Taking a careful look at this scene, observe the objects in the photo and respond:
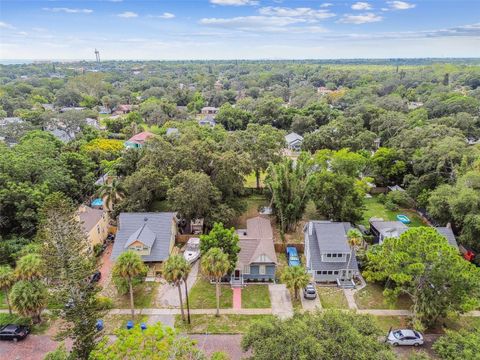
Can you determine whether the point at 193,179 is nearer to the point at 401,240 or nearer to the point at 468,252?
the point at 401,240

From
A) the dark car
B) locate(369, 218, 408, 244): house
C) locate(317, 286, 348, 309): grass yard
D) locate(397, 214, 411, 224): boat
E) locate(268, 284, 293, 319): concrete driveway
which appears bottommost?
locate(317, 286, 348, 309): grass yard

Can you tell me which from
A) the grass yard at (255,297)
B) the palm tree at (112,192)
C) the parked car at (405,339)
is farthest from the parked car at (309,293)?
the palm tree at (112,192)

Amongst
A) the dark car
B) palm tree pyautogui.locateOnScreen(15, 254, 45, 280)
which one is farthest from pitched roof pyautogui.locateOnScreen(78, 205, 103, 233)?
the dark car

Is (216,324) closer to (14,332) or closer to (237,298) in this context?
(237,298)

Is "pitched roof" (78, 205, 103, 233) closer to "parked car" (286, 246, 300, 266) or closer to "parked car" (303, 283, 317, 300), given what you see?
"parked car" (286, 246, 300, 266)

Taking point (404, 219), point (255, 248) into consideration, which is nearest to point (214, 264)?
point (255, 248)

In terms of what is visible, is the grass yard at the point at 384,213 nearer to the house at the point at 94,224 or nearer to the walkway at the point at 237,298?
the walkway at the point at 237,298

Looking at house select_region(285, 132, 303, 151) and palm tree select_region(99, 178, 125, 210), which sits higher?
palm tree select_region(99, 178, 125, 210)
